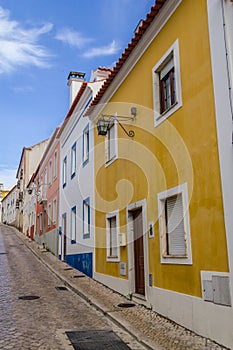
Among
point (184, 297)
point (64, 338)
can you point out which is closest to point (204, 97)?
point (184, 297)

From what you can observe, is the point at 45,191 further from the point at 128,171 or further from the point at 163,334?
the point at 163,334

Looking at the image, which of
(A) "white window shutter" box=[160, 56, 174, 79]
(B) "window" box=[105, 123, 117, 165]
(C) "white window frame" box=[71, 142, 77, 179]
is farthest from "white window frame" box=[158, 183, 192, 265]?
(C) "white window frame" box=[71, 142, 77, 179]

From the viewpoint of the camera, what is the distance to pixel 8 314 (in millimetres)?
7582

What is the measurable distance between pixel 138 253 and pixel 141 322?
2.35 meters

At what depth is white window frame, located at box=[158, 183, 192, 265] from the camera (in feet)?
21.1

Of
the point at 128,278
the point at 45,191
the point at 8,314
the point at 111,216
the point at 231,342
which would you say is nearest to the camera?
the point at 231,342

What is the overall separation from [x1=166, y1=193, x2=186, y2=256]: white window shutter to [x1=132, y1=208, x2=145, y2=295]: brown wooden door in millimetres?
1575

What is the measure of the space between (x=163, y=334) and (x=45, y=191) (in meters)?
19.1

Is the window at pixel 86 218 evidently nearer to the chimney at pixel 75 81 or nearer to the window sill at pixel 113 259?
the window sill at pixel 113 259

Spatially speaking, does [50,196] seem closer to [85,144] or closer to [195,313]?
[85,144]

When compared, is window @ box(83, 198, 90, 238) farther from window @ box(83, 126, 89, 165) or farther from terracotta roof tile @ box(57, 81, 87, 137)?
terracotta roof tile @ box(57, 81, 87, 137)

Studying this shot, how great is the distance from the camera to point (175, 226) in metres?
7.11

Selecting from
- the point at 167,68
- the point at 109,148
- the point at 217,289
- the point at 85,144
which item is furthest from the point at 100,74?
the point at 217,289

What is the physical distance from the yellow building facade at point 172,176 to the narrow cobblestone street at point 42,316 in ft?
4.16
